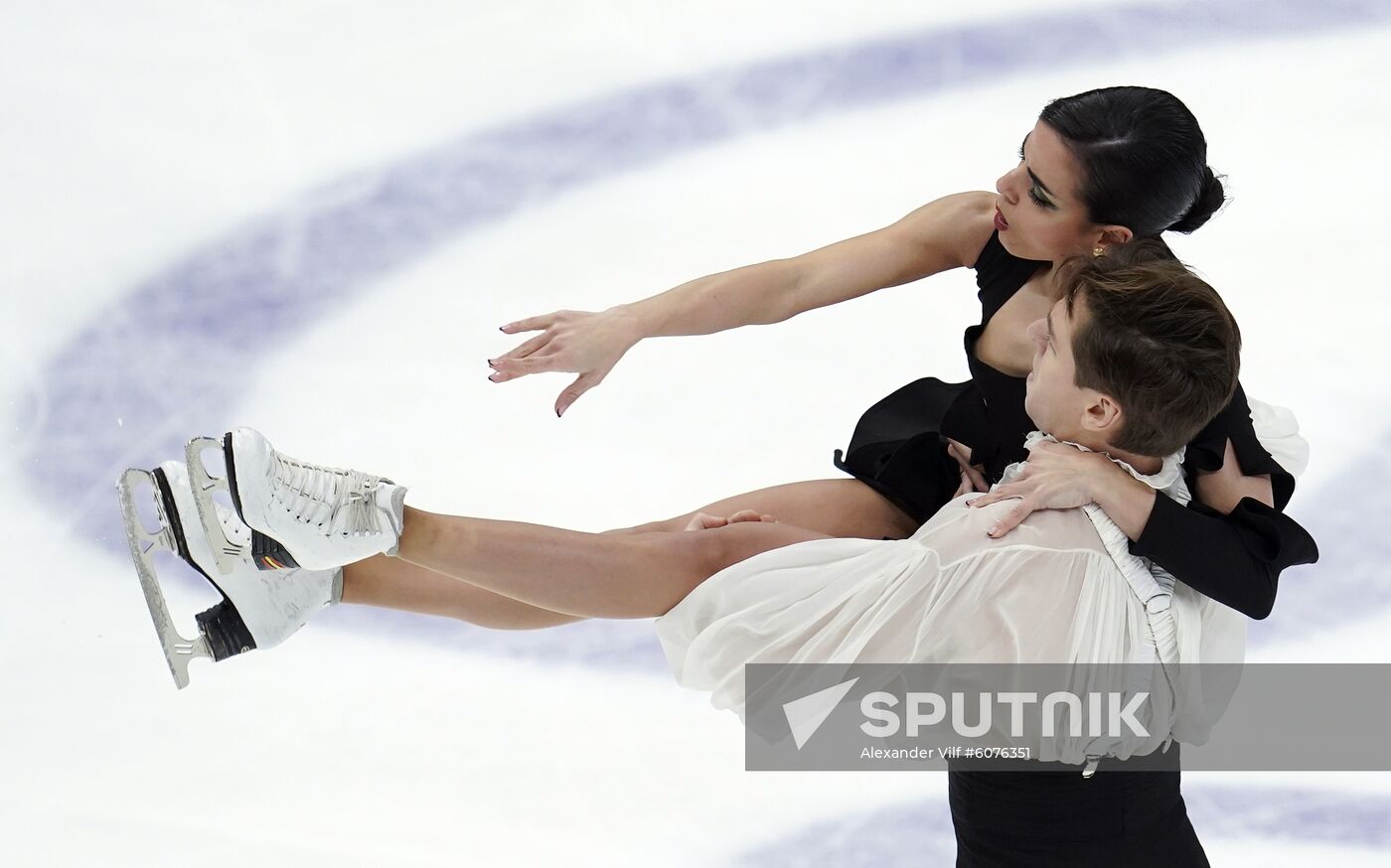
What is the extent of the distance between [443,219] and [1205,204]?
2451 mm

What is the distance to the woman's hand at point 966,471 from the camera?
275 cm

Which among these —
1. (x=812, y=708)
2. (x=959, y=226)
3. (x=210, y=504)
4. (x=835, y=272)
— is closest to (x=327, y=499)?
(x=210, y=504)

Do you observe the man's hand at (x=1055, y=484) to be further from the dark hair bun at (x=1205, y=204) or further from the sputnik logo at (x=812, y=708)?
the dark hair bun at (x=1205, y=204)

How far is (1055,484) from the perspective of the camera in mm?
2395

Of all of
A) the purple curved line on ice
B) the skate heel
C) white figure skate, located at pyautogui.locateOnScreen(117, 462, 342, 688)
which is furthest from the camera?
the purple curved line on ice

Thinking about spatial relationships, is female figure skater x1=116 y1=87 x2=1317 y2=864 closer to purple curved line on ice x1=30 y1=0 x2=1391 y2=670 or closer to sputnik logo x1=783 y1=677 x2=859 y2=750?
sputnik logo x1=783 y1=677 x2=859 y2=750

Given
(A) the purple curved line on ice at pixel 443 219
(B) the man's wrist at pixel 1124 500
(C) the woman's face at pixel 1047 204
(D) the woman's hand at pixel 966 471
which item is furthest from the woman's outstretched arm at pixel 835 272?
(A) the purple curved line on ice at pixel 443 219

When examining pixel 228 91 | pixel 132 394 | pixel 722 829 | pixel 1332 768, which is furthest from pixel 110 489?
pixel 1332 768

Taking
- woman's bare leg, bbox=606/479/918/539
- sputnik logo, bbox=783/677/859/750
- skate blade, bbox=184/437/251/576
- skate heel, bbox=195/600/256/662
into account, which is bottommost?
sputnik logo, bbox=783/677/859/750

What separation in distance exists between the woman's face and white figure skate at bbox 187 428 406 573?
3.79 feet

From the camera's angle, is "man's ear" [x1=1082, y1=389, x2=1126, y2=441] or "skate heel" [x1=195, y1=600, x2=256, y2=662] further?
"skate heel" [x1=195, y1=600, x2=256, y2=662]

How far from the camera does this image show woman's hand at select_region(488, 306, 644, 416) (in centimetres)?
265

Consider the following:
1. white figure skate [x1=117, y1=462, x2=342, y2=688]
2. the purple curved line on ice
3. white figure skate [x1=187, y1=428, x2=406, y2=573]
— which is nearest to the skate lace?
white figure skate [x1=187, y1=428, x2=406, y2=573]

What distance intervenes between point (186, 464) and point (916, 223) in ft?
4.65
